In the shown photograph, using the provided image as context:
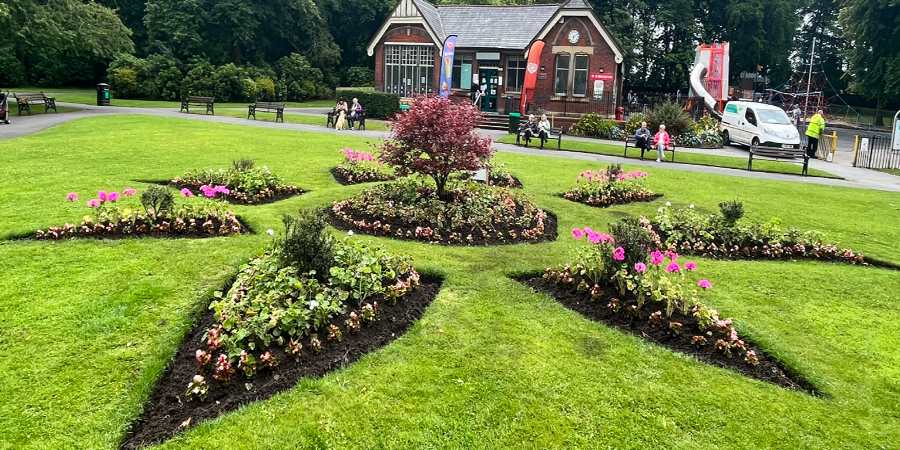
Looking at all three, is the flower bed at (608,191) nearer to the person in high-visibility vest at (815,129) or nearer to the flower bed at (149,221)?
the flower bed at (149,221)

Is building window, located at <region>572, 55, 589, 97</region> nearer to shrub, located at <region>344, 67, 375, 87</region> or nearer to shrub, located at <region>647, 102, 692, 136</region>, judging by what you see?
shrub, located at <region>647, 102, 692, 136</region>

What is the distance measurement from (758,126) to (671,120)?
388cm

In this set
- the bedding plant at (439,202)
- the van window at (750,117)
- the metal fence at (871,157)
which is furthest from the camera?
the van window at (750,117)

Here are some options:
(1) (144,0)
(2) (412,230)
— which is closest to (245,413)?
(2) (412,230)

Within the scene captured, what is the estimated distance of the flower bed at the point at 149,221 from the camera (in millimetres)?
9078

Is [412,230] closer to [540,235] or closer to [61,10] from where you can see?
[540,235]

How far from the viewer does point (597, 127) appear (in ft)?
103

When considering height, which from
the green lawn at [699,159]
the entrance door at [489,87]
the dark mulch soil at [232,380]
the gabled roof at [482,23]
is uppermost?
the gabled roof at [482,23]

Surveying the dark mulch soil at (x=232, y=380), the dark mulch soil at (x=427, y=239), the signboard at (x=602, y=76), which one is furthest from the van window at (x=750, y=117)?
the dark mulch soil at (x=232, y=380)

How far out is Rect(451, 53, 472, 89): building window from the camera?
3825 cm

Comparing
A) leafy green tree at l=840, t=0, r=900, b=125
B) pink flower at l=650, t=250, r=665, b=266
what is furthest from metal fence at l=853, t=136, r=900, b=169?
leafy green tree at l=840, t=0, r=900, b=125

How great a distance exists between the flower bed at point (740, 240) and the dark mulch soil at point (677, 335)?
3.23 m

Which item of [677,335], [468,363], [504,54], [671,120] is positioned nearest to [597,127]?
[671,120]

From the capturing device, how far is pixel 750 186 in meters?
17.5
